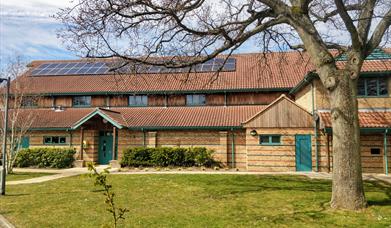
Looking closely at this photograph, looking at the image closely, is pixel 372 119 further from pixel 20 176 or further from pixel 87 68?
pixel 87 68

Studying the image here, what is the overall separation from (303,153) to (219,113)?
664 centimetres

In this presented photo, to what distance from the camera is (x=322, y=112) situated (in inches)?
730

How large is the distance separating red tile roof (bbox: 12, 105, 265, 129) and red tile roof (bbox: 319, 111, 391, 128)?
5.47 m

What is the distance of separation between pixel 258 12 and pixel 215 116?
41.0 feet

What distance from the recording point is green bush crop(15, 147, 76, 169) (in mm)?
22438

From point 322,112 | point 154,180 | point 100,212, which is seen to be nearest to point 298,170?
point 322,112

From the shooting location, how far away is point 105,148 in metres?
24.4

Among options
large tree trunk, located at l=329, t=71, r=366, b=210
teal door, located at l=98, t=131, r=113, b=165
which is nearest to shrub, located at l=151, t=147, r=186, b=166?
teal door, located at l=98, t=131, r=113, b=165

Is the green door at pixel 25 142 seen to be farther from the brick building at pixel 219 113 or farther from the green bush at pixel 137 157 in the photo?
the green bush at pixel 137 157

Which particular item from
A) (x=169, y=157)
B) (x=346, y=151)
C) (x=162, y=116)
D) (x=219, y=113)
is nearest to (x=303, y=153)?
(x=219, y=113)

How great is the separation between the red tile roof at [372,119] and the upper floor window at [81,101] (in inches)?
694

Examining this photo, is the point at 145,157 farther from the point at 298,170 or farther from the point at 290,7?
the point at 290,7

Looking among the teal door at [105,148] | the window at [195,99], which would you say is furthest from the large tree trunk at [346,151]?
the teal door at [105,148]

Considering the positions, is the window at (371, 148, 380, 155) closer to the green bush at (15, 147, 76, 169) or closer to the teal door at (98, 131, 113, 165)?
the teal door at (98, 131, 113, 165)
